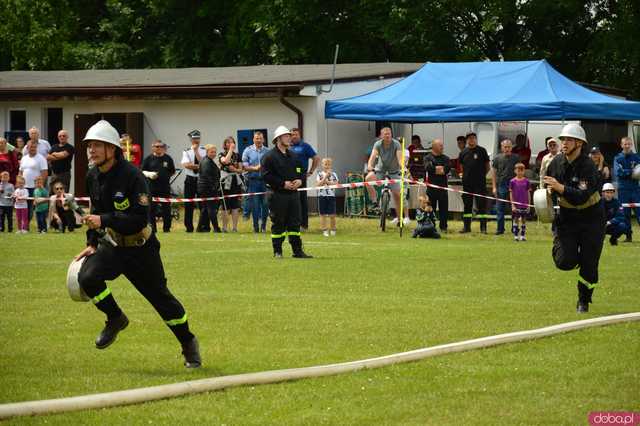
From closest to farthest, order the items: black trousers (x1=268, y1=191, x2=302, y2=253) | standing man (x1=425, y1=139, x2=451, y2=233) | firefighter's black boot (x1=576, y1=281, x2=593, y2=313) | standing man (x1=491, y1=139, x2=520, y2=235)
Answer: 1. firefighter's black boot (x1=576, y1=281, x2=593, y2=313)
2. black trousers (x1=268, y1=191, x2=302, y2=253)
3. standing man (x1=491, y1=139, x2=520, y2=235)
4. standing man (x1=425, y1=139, x2=451, y2=233)

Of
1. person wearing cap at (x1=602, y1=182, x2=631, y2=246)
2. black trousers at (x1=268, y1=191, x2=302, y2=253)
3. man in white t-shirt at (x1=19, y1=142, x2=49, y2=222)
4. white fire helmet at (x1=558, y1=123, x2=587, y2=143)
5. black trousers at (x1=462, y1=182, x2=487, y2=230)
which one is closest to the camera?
white fire helmet at (x1=558, y1=123, x2=587, y2=143)

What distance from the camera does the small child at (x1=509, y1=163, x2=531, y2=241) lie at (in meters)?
23.3

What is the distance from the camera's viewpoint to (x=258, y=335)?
11195 mm

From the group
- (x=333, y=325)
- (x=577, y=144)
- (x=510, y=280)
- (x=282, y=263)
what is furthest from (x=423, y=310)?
(x=282, y=263)

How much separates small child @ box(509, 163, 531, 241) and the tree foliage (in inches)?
588

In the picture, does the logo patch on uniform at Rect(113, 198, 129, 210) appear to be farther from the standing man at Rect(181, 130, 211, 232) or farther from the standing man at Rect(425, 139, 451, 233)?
the standing man at Rect(181, 130, 211, 232)

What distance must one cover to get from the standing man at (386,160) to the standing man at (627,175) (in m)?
4.04

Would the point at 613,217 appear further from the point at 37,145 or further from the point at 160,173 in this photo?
the point at 37,145

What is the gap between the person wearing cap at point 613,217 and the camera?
71.9 ft

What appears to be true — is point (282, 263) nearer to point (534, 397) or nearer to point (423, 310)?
point (423, 310)

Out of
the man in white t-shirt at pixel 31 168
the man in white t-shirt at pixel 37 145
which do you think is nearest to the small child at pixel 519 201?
the man in white t-shirt at pixel 31 168

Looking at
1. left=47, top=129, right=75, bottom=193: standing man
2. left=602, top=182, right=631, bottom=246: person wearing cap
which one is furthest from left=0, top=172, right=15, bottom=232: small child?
left=602, top=182, right=631, bottom=246: person wearing cap

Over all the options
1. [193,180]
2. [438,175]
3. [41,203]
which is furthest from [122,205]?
[193,180]

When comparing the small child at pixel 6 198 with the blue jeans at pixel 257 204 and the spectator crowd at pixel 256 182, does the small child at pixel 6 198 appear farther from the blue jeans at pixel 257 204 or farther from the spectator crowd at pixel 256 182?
the blue jeans at pixel 257 204
